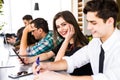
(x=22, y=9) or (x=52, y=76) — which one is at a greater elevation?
(x=22, y=9)

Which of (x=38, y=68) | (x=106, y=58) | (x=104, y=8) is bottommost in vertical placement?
(x=38, y=68)

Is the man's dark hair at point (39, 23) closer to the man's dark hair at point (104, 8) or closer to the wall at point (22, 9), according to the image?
the man's dark hair at point (104, 8)

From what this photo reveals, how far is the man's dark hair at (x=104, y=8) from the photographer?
1534 mm

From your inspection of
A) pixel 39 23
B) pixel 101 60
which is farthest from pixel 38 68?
pixel 39 23

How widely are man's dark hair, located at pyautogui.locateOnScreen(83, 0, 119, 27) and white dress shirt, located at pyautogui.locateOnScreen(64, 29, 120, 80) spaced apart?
113 mm

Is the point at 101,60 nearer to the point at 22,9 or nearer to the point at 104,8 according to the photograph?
the point at 104,8

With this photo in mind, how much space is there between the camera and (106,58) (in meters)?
1.56

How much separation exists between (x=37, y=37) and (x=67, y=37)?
1.02 m

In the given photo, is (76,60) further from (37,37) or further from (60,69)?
(37,37)

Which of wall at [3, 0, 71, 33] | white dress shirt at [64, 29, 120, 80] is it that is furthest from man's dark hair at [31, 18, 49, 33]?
wall at [3, 0, 71, 33]

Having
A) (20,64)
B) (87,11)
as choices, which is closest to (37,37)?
(20,64)

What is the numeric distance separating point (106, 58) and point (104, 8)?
32 centimetres

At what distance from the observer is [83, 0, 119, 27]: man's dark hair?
1534 millimetres

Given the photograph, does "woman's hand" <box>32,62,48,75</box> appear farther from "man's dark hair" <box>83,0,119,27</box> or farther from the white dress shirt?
"man's dark hair" <box>83,0,119,27</box>
